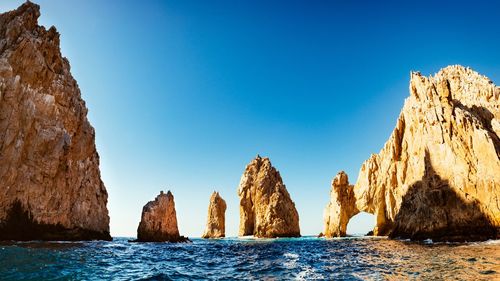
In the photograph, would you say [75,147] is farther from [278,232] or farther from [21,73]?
[278,232]

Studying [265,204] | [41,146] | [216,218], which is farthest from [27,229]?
[216,218]

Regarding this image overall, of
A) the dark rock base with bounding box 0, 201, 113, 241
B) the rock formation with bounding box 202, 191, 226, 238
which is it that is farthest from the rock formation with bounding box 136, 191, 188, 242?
the rock formation with bounding box 202, 191, 226, 238

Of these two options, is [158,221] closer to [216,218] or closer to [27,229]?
[27,229]

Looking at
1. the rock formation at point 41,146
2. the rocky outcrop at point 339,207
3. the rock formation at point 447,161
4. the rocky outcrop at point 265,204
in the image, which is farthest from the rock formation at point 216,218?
the rock formation at point 447,161

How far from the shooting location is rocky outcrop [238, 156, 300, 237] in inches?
4264

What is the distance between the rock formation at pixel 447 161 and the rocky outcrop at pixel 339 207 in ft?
37.8

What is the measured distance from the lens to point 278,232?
106 metres

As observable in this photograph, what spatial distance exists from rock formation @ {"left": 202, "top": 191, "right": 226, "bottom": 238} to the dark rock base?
257 ft

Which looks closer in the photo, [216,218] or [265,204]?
[265,204]

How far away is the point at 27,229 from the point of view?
49969 mm

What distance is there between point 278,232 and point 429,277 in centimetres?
9326

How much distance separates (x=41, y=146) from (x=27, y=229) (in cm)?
1373

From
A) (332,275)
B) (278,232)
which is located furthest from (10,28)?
(278,232)

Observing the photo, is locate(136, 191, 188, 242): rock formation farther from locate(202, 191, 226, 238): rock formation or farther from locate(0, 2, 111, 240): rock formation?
locate(202, 191, 226, 238): rock formation
